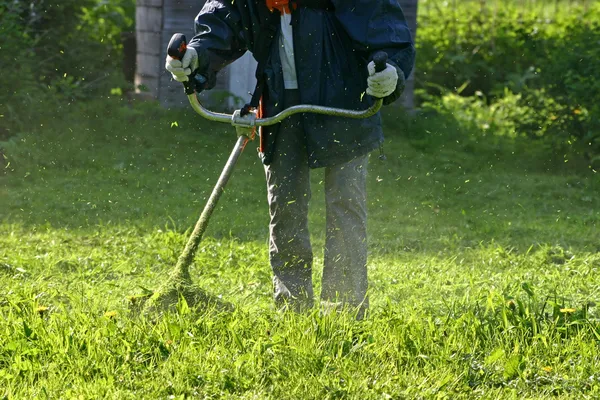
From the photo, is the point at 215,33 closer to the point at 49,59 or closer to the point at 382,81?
the point at 382,81

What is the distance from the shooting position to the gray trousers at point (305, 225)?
4129mm

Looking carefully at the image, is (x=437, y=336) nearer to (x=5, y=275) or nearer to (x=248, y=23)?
(x=248, y=23)

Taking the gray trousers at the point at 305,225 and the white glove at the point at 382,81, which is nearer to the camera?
the white glove at the point at 382,81

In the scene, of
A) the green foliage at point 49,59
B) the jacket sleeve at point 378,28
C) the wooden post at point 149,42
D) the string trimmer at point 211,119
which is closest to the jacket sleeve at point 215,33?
the string trimmer at point 211,119

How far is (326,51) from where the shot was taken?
4035 millimetres

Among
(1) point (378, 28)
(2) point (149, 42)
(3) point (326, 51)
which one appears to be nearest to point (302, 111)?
(3) point (326, 51)

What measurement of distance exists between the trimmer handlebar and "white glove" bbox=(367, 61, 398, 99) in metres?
0.02

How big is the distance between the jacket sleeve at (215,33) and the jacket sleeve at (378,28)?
46 centimetres

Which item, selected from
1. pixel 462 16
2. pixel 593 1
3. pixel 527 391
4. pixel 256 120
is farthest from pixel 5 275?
pixel 593 1

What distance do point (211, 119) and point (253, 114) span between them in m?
0.21

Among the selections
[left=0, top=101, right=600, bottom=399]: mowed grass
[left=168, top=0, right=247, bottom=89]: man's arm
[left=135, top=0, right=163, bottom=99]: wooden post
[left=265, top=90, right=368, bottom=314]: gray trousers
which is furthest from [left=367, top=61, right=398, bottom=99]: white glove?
[left=135, top=0, right=163, bottom=99]: wooden post

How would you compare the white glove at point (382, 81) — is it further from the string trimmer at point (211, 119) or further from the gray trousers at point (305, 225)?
the gray trousers at point (305, 225)

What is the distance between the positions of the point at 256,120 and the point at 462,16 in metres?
8.24

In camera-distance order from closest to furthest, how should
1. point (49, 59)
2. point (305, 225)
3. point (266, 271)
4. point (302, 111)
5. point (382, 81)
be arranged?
1. point (382, 81)
2. point (302, 111)
3. point (305, 225)
4. point (266, 271)
5. point (49, 59)
